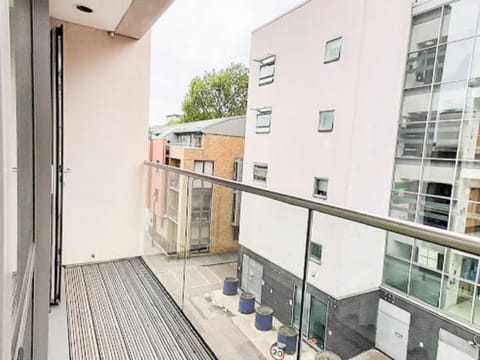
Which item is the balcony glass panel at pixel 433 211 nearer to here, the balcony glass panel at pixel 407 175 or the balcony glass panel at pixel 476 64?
the balcony glass panel at pixel 407 175

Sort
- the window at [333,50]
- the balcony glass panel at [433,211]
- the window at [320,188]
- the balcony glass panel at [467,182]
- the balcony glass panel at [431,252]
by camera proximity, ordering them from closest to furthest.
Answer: the balcony glass panel at [431,252], the balcony glass panel at [467,182], the balcony glass panel at [433,211], the window at [333,50], the window at [320,188]

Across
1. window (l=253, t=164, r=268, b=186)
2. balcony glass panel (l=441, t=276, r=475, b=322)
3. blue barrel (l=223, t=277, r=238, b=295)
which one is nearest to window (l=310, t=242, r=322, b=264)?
balcony glass panel (l=441, t=276, r=475, b=322)

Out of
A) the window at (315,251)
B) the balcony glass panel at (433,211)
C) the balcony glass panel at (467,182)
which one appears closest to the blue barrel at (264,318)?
the window at (315,251)

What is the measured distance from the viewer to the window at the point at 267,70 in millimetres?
8969

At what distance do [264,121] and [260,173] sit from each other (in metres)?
1.66

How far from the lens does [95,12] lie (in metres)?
2.40

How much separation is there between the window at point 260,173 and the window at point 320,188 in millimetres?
1516

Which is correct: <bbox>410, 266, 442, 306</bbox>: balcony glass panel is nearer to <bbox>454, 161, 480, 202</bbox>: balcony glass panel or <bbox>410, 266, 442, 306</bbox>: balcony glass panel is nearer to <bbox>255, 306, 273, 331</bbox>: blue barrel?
<bbox>255, 306, 273, 331</bbox>: blue barrel

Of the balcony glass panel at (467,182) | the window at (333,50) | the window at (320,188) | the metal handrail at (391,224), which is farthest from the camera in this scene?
the window at (320,188)

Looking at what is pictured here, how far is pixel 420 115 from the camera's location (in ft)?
23.0

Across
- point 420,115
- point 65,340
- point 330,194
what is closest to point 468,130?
point 420,115

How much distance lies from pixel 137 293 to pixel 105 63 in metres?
2.04

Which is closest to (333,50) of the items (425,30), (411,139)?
(425,30)

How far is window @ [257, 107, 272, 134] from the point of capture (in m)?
8.91
